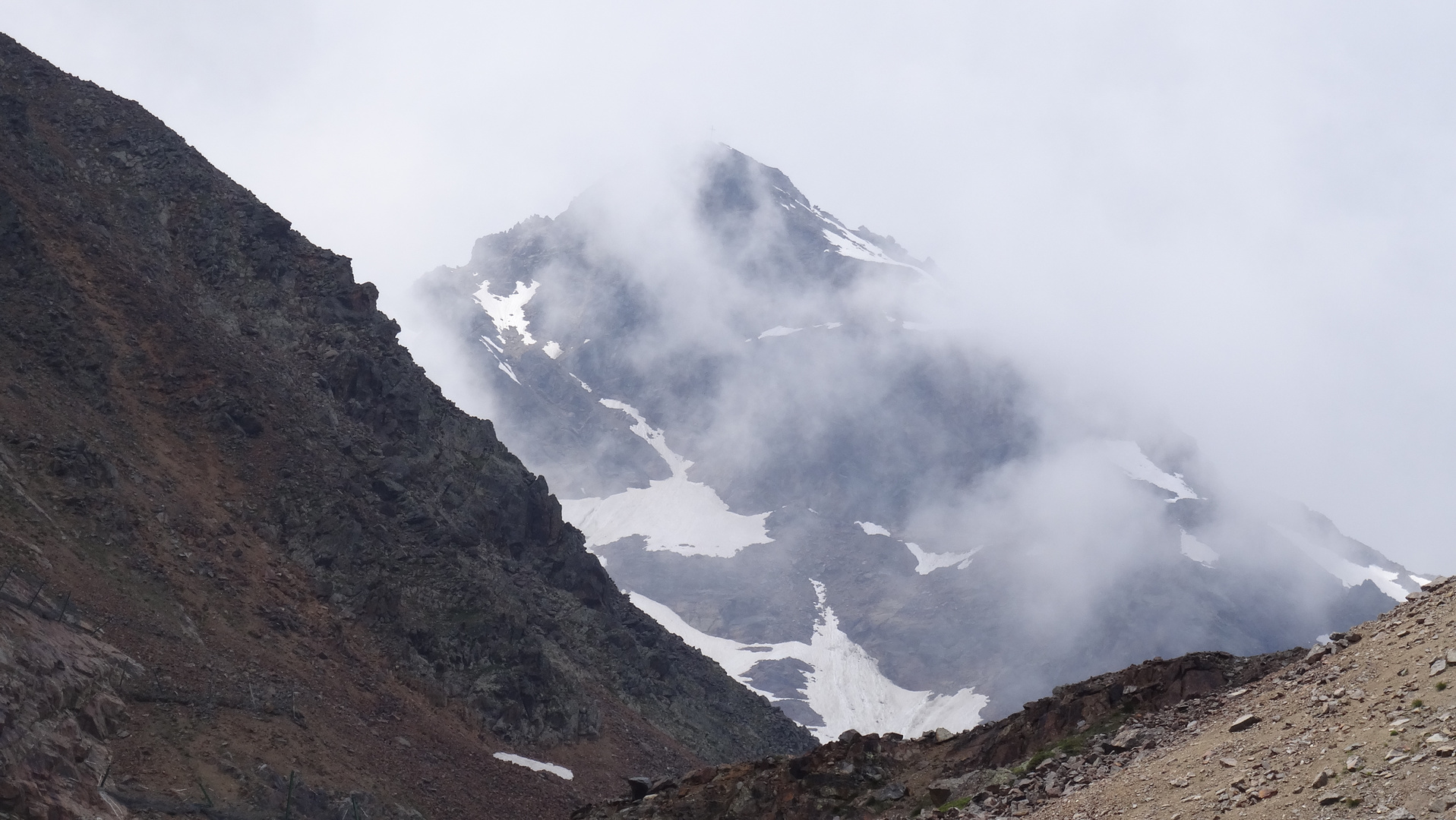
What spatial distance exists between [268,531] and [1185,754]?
157ft

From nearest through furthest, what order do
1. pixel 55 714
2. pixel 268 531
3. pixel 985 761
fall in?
pixel 985 761 < pixel 55 714 < pixel 268 531

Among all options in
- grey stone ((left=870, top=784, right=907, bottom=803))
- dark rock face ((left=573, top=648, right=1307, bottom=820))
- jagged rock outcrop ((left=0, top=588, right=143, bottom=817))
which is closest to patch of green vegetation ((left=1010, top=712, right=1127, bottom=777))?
dark rock face ((left=573, top=648, right=1307, bottom=820))

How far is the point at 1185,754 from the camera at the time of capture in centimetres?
1995

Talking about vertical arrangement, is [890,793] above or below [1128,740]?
below

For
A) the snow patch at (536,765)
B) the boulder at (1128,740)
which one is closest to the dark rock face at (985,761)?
the boulder at (1128,740)

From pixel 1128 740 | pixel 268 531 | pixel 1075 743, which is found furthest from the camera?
pixel 268 531

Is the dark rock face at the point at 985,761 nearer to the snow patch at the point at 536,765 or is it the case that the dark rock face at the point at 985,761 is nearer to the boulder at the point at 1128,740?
the boulder at the point at 1128,740

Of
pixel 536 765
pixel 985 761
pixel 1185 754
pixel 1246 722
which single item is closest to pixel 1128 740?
pixel 1185 754

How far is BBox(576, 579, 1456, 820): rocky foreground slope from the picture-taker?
1571 centimetres

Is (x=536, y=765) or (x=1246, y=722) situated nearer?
(x=1246, y=722)

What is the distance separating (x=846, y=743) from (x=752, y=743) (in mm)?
47210

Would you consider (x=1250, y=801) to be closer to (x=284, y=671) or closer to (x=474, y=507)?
(x=284, y=671)

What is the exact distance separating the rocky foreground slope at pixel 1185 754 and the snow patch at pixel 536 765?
74.0ft

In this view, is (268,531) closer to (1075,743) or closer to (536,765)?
(536,765)
